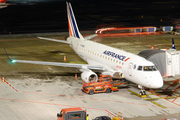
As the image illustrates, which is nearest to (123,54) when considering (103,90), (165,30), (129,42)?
(103,90)

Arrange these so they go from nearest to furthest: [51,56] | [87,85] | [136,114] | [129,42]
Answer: [136,114] → [87,85] → [51,56] → [129,42]

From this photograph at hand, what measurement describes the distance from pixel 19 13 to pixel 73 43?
7005 cm

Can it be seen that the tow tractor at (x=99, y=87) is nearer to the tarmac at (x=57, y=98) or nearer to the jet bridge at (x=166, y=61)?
the tarmac at (x=57, y=98)

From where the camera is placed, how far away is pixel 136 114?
30797 millimetres

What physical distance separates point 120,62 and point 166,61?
5535 mm

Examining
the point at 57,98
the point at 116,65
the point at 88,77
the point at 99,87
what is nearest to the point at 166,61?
the point at 116,65

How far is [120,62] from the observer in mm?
38062

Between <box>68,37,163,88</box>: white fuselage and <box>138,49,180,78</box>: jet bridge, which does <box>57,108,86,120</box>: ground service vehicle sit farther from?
<box>138,49,180,78</box>: jet bridge

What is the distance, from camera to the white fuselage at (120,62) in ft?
113

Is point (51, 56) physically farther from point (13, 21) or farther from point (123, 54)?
point (13, 21)

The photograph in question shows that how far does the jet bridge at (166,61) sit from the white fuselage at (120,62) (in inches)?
93.8

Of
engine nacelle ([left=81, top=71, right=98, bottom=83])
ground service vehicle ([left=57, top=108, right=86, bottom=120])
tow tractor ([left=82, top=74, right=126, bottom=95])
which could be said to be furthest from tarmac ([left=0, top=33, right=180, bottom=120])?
ground service vehicle ([left=57, top=108, right=86, bottom=120])

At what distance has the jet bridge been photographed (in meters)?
37.6

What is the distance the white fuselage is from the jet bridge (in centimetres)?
238
